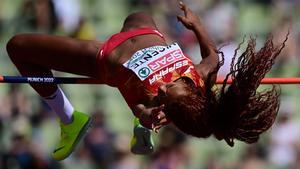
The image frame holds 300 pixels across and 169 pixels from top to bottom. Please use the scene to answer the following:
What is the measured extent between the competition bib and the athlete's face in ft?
0.75

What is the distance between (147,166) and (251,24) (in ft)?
9.15

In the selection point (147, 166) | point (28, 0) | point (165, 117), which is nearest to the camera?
point (165, 117)

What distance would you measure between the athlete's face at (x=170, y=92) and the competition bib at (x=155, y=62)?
9.0 inches

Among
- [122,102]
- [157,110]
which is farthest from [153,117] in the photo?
[122,102]

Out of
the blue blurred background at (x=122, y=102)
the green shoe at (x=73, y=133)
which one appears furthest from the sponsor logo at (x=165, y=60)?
the blue blurred background at (x=122, y=102)

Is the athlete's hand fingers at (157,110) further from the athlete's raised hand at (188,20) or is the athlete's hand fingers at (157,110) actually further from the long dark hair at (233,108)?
the athlete's raised hand at (188,20)

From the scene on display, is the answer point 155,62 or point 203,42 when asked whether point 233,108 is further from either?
point 203,42

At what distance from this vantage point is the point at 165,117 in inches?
297

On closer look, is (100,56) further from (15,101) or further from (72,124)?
(15,101)

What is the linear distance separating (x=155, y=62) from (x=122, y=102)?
548 cm

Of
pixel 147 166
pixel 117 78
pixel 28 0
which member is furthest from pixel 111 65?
pixel 28 0

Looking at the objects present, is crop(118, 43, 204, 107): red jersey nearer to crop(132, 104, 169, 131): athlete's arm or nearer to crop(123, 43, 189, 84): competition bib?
crop(123, 43, 189, 84): competition bib

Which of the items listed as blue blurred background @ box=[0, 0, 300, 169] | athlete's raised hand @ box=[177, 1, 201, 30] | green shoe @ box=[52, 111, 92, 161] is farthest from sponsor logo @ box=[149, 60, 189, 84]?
blue blurred background @ box=[0, 0, 300, 169]

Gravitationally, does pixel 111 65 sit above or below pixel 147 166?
above
